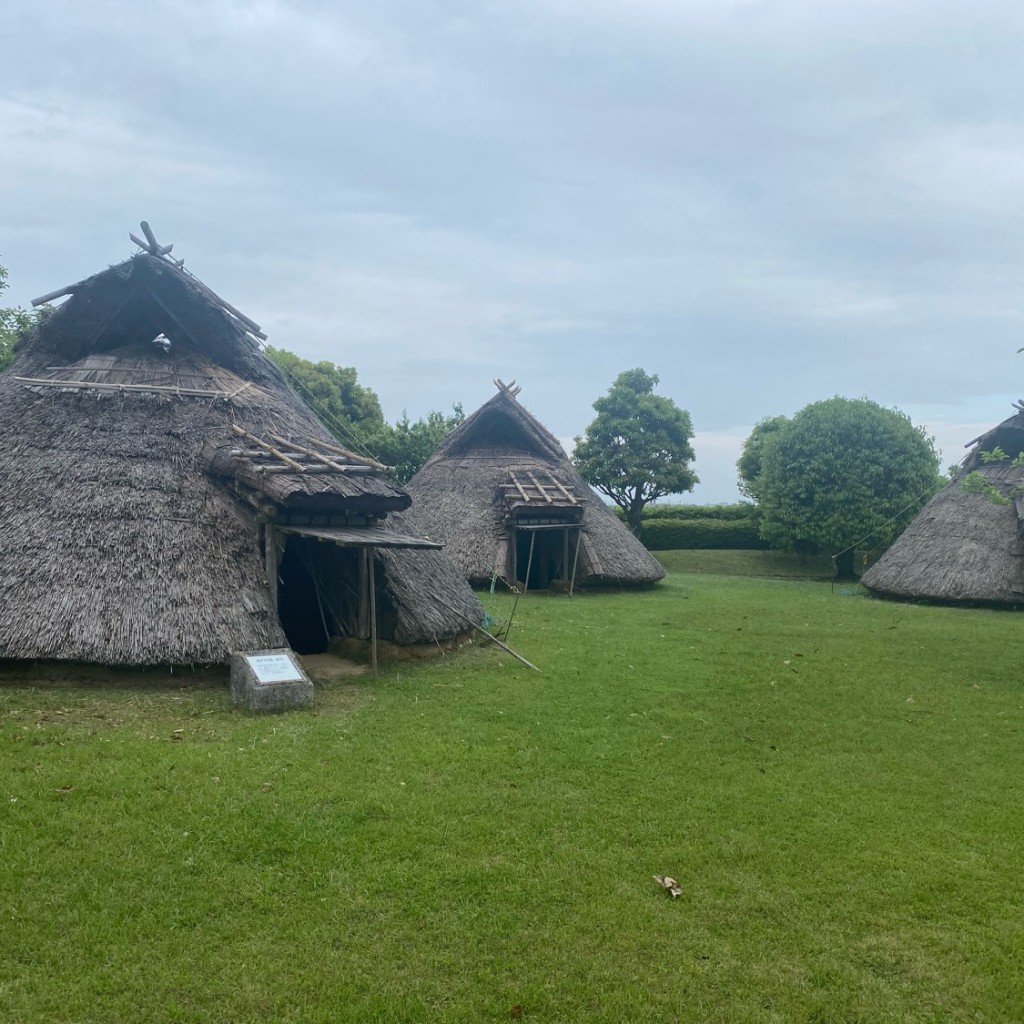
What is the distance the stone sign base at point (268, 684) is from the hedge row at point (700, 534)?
30125mm

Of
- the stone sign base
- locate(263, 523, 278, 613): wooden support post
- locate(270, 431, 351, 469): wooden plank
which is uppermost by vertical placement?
locate(270, 431, 351, 469): wooden plank

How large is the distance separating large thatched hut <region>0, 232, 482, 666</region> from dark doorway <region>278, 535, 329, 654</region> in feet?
0.10

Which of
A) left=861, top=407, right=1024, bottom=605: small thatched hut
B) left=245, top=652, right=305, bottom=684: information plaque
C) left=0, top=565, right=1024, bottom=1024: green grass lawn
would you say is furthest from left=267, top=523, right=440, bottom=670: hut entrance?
left=861, top=407, right=1024, bottom=605: small thatched hut

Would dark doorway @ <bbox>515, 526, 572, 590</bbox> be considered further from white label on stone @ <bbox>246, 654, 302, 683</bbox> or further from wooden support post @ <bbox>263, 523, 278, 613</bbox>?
white label on stone @ <bbox>246, 654, 302, 683</bbox>

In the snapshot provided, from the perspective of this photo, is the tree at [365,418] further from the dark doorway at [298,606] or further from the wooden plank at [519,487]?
the dark doorway at [298,606]

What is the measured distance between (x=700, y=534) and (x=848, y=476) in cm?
941

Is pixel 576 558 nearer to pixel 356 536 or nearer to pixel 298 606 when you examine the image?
pixel 298 606

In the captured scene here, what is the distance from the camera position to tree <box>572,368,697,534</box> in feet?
122

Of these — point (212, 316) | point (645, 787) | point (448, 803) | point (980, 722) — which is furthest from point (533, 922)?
point (212, 316)

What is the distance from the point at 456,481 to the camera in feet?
81.6

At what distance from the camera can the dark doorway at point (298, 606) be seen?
45.9 feet

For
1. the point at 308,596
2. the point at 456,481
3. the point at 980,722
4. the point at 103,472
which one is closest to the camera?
the point at 980,722

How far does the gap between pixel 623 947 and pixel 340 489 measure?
25.9 feet

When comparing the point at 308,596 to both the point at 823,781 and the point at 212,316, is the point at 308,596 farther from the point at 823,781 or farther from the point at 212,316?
the point at 823,781
